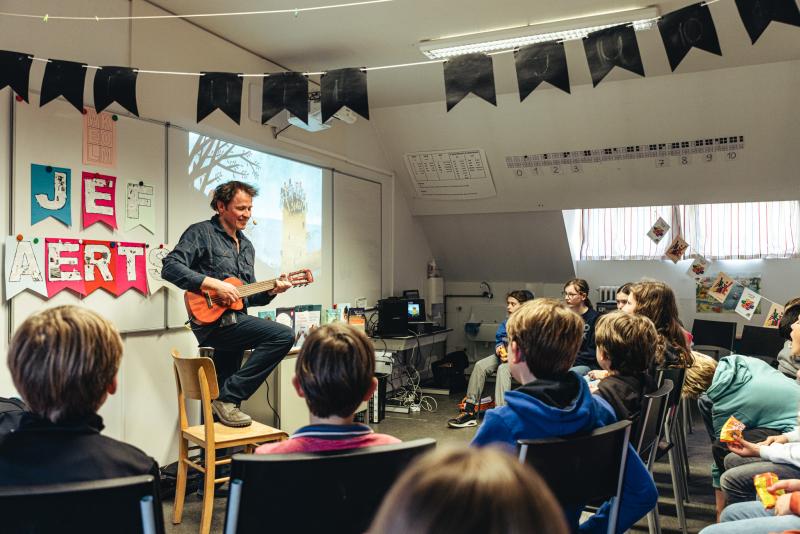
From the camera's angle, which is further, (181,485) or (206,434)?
(181,485)

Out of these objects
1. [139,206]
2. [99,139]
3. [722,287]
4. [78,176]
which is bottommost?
[722,287]

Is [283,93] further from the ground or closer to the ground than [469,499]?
further from the ground

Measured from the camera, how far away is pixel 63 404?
131 cm

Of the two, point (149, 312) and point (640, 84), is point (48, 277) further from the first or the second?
point (640, 84)

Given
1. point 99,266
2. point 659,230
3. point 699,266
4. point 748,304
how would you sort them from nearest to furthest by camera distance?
point 99,266
point 748,304
point 699,266
point 659,230

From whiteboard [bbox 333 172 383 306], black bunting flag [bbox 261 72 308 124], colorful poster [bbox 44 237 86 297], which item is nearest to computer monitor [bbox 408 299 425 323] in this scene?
whiteboard [bbox 333 172 383 306]

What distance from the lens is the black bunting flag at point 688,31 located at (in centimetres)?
247

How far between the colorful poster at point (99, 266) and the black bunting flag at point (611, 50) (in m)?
2.51

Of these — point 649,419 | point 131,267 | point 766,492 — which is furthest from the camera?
point 131,267

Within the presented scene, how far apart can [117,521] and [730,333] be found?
5.48m

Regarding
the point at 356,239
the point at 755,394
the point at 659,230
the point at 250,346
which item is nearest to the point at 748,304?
the point at 659,230

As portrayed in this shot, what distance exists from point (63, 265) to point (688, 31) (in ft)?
9.70

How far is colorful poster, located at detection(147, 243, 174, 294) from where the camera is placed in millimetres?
3607

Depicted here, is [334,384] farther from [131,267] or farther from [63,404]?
[131,267]
